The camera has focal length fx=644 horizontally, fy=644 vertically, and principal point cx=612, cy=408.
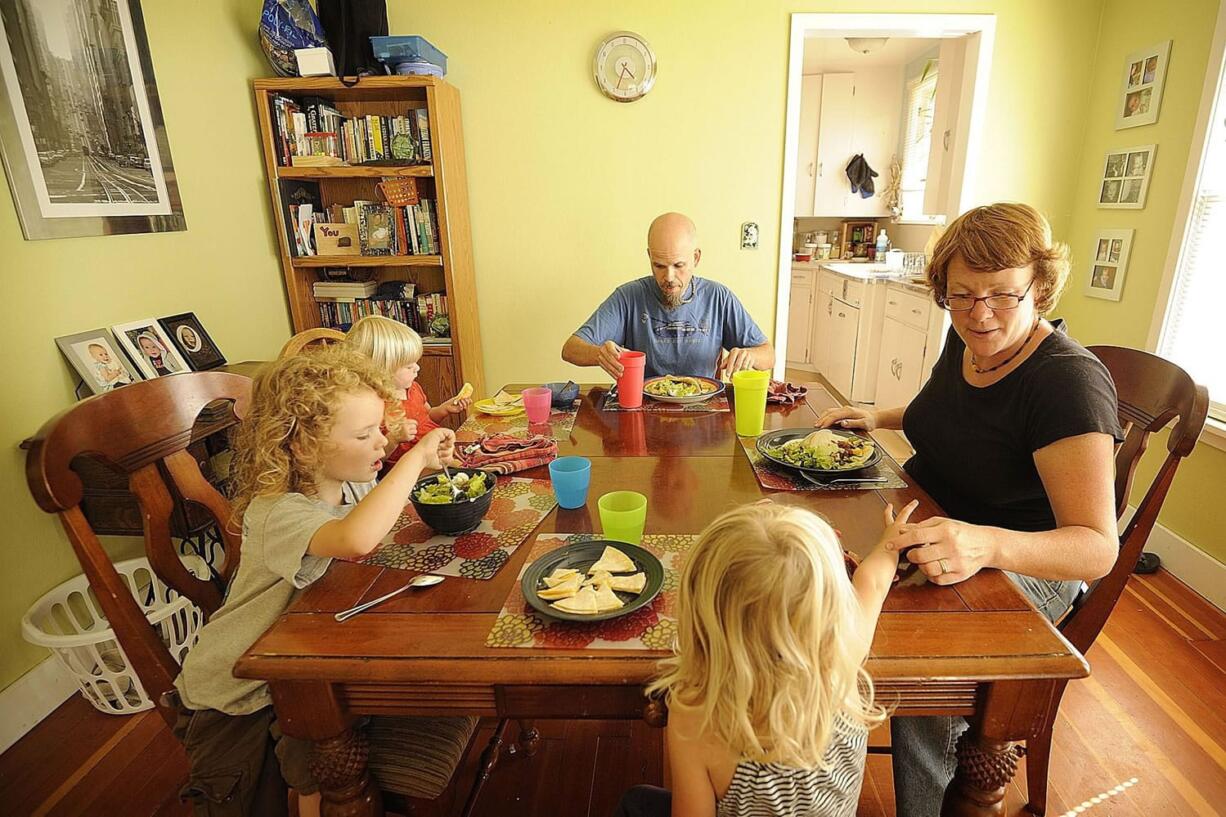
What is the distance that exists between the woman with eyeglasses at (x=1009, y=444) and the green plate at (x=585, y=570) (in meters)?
0.37

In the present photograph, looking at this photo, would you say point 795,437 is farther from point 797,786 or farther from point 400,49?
point 400,49

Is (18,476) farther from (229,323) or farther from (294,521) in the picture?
(294,521)

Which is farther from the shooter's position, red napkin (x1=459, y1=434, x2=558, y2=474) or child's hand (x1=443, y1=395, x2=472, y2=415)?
child's hand (x1=443, y1=395, x2=472, y2=415)

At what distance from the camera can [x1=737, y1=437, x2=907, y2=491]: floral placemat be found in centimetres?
132

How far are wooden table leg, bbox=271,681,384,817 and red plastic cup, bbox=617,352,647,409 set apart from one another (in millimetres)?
1083

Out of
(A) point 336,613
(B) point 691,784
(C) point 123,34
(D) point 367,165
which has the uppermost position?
(C) point 123,34

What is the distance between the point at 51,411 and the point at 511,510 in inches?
60.8

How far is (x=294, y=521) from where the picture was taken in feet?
3.42

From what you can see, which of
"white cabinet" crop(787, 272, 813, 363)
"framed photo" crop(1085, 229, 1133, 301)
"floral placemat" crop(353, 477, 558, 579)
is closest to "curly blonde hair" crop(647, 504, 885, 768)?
"floral placemat" crop(353, 477, 558, 579)

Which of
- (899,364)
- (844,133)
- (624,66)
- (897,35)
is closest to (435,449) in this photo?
(624,66)

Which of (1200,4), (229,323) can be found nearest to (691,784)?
(229,323)

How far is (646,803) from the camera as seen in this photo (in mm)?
993

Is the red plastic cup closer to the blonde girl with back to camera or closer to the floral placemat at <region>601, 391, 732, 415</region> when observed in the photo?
the floral placemat at <region>601, 391, 732, 415</region>

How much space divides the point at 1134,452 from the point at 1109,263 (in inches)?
74.6
